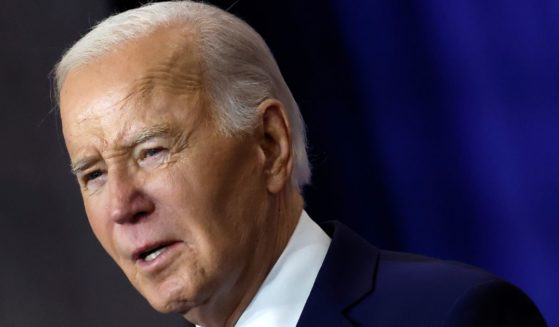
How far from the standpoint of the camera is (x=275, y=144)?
1.92 m

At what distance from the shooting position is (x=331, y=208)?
9.78 ft

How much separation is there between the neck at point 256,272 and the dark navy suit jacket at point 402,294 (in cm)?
9

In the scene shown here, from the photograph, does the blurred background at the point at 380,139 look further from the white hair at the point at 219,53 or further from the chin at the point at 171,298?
the chin at the point at 171,298

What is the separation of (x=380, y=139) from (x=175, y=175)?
3.72ft

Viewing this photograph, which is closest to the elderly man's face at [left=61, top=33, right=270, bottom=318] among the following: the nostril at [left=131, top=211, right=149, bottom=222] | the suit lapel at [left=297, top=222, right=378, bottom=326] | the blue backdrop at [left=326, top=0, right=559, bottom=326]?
the nostril at [left=131, top=211, right=149, bottom=222]

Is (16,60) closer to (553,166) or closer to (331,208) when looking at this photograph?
(331,208)

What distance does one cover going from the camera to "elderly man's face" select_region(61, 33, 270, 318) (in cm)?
178

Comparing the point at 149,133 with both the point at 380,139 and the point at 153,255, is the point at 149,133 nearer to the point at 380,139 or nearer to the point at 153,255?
the point at 153,255

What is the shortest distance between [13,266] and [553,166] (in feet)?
4.34

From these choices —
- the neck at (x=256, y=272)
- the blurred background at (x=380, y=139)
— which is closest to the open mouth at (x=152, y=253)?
the neck at (x=256, y=272)

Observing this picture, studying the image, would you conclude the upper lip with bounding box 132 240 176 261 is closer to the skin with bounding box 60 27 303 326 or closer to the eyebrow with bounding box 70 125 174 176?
the skin with bounding box 60 27 303 326

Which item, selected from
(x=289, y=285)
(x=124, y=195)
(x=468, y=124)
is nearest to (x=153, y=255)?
(x=124, y=195)

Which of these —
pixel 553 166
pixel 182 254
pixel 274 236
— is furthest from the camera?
pixel 553 166

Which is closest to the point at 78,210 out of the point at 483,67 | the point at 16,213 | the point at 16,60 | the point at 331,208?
the point at 16,213
